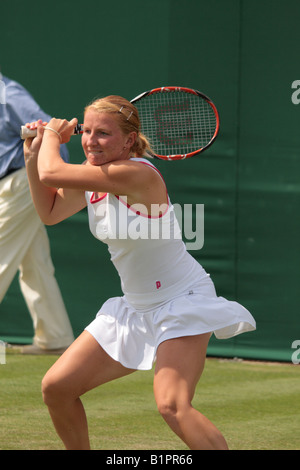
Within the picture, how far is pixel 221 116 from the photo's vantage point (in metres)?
6.75

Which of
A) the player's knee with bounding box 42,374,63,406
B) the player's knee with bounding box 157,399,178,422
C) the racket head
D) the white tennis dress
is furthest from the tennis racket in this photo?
the player's knee with bounding box 157,399,178,422

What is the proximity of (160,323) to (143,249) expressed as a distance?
0.28m

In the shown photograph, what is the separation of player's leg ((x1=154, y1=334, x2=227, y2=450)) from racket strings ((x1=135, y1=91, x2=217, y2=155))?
1370mm

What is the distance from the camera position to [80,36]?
7.12 metres

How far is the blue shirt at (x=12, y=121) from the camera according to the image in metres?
6.41

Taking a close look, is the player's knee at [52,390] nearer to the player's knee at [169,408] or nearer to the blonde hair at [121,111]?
the player's knee at [169,408]

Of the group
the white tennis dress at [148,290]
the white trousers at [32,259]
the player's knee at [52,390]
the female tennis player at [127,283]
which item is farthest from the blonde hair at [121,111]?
the white trousers at [32,259]

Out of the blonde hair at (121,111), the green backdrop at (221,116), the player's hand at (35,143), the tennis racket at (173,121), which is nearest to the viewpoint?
the blonde hair at (121,111)

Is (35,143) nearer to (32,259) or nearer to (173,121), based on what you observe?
(173,121)

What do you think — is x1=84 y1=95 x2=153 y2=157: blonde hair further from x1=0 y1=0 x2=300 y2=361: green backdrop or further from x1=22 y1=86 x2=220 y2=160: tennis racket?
x1=0 y1=0 x2=300 y2=361: green backdrop

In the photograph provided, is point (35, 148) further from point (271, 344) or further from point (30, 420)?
point (271, 344)

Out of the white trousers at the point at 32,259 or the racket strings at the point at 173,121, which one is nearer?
the racket strings at the point at 173,121

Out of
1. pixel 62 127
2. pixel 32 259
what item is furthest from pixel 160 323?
pixel 32 259
